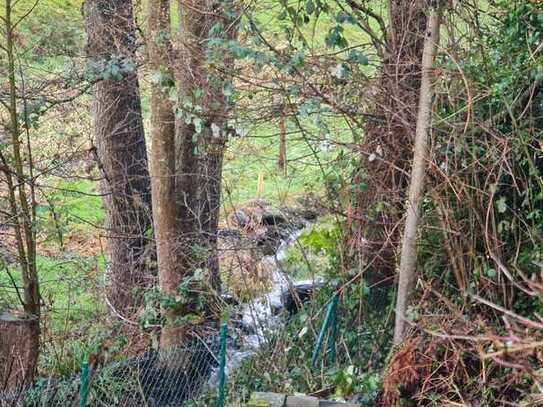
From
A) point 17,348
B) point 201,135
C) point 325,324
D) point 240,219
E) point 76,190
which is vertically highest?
point 201,135

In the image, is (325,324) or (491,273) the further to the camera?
(325,324)

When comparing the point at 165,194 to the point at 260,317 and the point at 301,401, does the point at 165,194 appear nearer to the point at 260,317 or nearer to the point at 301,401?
the point at 260,317

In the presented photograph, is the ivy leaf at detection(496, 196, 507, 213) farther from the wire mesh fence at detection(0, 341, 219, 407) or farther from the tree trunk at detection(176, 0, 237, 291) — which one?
the wire mesh fence at detection(0, 341, 219, 407)

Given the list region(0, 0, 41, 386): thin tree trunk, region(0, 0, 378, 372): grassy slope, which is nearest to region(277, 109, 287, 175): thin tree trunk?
region(0, 0, 378, 372): grassy slope

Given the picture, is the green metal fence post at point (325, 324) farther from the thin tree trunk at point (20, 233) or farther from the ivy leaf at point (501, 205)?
the thin tree trunk at point (20, 233)

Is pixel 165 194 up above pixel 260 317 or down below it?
above

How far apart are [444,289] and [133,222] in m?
4.87

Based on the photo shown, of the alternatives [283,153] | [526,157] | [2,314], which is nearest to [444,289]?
[526,157]

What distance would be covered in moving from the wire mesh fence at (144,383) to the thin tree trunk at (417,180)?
2197 millimetres

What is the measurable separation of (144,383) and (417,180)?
11.0ft

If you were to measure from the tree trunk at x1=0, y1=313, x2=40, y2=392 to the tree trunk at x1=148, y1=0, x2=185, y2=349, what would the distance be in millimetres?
1479

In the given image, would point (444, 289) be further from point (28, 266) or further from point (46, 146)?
point (46, 146)

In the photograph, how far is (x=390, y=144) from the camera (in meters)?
6.67

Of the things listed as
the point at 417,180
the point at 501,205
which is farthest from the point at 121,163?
the point at 501,205
